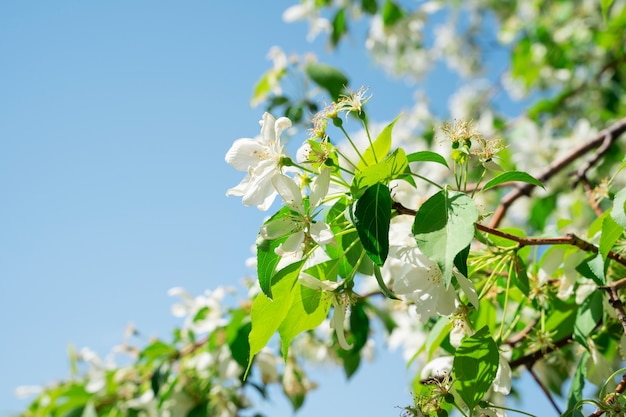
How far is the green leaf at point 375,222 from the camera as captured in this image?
39.7 inches

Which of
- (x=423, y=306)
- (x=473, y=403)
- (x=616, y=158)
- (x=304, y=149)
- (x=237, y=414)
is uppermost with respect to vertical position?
(x=616, y=158)

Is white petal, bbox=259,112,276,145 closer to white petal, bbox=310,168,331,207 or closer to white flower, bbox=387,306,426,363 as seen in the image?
white petal, bbox=310,168,331,207

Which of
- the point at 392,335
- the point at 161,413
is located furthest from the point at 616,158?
the point at 161,413

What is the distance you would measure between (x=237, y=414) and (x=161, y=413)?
344 millimetres

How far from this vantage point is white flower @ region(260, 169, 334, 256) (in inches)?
Result: 42.6

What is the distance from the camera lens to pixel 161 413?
9.32ft

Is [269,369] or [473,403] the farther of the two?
[269,369]

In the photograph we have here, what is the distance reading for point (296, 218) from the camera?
1.10 m

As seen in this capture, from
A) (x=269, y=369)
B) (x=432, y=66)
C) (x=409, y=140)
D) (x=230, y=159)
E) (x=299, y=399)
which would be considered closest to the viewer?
(x=230, y=159)

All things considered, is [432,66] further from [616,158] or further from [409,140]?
[616,158]

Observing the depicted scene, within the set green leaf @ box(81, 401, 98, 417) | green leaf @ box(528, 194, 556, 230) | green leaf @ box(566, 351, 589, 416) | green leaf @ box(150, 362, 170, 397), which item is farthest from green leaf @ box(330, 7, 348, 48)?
green leaf @ box(566, 351, 589, 416)

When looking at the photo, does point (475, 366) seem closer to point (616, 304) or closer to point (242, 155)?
point (616, 304)

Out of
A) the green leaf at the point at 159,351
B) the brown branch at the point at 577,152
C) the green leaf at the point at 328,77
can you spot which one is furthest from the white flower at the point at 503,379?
the green leaf at the point at 328,77

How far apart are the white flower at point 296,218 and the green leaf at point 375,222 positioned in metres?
0.08
